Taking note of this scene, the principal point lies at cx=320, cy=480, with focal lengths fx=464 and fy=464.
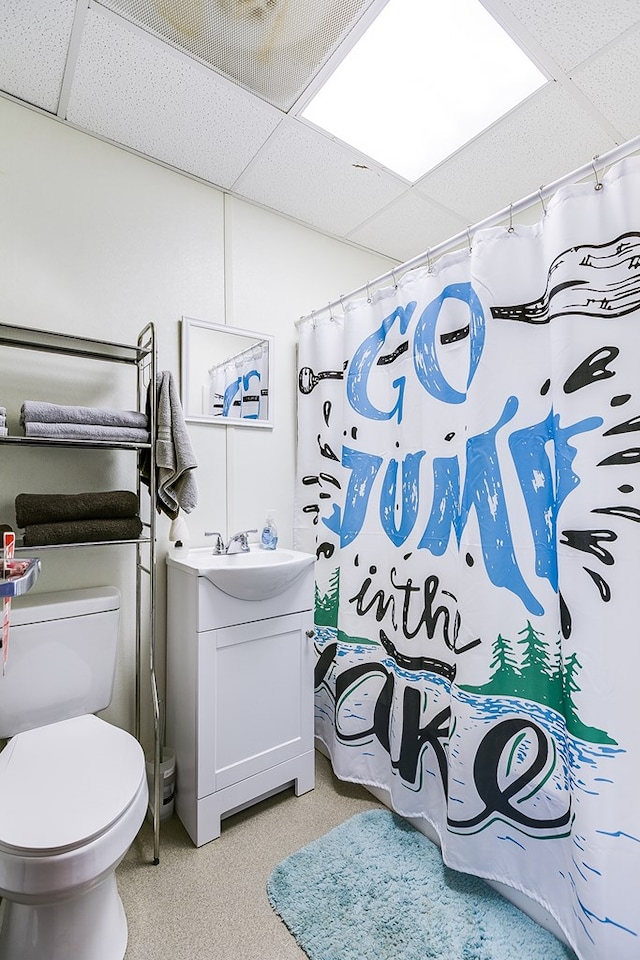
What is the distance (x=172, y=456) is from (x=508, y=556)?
3.79 ft

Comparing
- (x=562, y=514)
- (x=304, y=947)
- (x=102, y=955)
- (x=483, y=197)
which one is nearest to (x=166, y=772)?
(x=102, y=955)

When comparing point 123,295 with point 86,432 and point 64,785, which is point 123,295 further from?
point 64,785

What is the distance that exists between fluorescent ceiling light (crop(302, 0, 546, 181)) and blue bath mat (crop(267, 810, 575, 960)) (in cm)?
251

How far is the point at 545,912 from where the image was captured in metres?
1.28

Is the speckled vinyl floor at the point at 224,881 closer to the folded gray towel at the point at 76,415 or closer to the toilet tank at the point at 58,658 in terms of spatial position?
the toilet tank at the point at 58,658

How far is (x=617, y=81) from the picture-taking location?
148cm

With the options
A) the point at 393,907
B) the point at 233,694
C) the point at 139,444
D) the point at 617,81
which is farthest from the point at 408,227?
the point at 393,907

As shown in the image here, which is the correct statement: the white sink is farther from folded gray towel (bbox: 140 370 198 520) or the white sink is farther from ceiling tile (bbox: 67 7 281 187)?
ceiling tile (bbox: 67 7 281 187)

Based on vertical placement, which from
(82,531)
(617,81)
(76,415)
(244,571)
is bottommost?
(244,571)

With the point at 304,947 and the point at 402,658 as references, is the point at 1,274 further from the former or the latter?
the point at 304,947

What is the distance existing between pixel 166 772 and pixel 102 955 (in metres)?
0.55

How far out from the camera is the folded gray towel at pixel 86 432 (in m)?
1.41

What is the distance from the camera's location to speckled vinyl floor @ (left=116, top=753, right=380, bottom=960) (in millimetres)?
1239


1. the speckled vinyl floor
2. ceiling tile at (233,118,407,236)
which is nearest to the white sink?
the speckled vinyl floor
